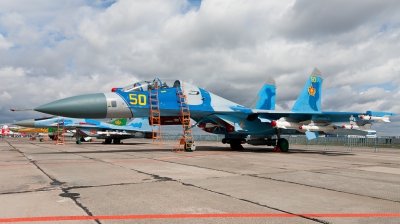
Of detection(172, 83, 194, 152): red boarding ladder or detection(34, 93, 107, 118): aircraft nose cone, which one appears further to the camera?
detection(172, 83, 194, 152): red boarding ladder

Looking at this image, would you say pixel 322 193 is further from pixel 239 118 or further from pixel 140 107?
pixel 239 118

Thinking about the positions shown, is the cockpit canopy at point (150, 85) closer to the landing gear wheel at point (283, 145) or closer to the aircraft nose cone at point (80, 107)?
the aircraft nose cone at point (80, 107)

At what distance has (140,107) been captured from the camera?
1279cm

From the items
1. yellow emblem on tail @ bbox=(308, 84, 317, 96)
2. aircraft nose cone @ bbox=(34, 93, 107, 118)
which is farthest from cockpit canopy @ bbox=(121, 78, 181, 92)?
yellow emblem on tail @ bbox=(308, 84, 317, 96)

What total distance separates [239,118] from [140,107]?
4998 millimetres

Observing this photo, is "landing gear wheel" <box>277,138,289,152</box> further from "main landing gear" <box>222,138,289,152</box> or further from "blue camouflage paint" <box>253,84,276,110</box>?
"blue camouflage paint" <box>253,84,276,110</box>

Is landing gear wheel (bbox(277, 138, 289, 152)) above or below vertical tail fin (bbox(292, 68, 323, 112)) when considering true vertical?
below

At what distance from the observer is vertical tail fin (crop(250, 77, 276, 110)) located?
63.4 ft

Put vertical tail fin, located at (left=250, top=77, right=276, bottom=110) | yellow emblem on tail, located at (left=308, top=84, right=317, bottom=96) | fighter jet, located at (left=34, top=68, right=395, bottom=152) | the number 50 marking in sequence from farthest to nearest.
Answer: vertical tail fin, located at (left=250, top=77, right=276, bottom=110), yellow emblem on tail, located at (left=308, top=84, right=317, bottom=96), the number 50 marking, fighter jet, located at (left=34, top=68, right=395, bottom=152)

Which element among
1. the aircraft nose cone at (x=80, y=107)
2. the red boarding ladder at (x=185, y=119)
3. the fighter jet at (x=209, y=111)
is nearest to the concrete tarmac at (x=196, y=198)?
the aircraft nose cone at (x=80, y=107)

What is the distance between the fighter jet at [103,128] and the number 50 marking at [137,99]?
19.3 metres

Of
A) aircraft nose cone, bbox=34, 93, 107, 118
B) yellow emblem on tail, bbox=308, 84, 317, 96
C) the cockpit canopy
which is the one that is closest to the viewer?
aircraft nose cone, bbox=34, 93, 107, 118

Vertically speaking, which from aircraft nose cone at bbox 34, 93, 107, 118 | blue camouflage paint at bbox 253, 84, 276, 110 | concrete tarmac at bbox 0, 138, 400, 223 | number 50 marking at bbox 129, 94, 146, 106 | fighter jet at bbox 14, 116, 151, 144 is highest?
blue camouflage paint at bbox 253, 84, 276, 110

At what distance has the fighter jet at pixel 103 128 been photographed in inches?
1220
